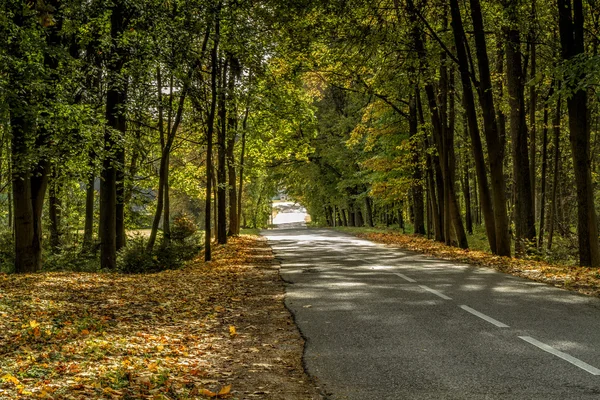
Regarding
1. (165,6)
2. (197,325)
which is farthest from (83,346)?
(165,6)

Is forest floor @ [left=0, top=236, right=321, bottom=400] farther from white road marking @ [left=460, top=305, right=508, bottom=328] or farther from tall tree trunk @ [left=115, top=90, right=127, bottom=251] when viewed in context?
tall tree trunk @ [left=115, top=90, right=127, bottom=251]

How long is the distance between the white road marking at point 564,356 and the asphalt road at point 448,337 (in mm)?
11

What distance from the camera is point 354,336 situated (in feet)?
21.2

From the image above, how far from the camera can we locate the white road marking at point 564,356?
4.81 metres

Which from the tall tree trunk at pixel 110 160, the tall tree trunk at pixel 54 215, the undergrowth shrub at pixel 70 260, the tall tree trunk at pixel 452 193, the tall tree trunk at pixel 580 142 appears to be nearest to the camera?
the tall tree trunk at pixel 580 142

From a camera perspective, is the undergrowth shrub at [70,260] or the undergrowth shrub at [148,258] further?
the undergrowth shrub at [70,260]

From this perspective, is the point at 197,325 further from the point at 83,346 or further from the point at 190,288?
the point at 190,288

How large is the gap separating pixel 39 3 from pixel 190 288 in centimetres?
627

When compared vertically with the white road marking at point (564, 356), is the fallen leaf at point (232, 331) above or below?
below

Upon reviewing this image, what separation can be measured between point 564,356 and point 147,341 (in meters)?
4.73

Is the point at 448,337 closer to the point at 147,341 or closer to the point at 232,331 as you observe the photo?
the point at 232,331

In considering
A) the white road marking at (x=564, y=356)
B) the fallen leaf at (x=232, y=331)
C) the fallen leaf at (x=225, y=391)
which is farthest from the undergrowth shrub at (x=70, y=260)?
the white road marking at (x=564, y=356)

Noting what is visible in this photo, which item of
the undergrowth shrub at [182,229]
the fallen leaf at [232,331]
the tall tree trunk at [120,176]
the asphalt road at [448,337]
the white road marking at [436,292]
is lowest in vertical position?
the fallen leaf at [232,331]

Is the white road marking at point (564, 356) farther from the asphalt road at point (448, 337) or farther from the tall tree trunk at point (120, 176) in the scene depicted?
the tall tree trunk at point (120, 176)
